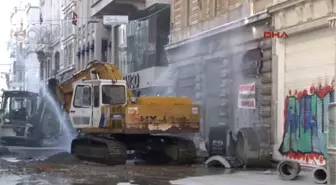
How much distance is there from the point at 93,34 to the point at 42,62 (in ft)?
81.2

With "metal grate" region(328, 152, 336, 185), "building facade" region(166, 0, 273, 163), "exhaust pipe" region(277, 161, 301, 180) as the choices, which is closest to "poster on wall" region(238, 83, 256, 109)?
"building facade" region(166, 0, 273, 163)

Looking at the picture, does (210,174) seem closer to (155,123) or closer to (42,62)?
(155,123)

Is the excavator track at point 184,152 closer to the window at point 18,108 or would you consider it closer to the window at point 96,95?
the window at point 96,95

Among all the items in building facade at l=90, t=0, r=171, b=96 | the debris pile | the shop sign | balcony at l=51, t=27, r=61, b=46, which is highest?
balcony at l=51, t=27, r=61, b=46

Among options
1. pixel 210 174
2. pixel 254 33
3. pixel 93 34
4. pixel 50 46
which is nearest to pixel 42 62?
pixel 50 46

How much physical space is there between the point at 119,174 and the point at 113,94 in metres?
4.13

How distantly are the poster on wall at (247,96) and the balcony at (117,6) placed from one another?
1401 centimetres

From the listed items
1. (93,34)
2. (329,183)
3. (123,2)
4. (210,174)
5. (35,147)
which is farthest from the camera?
(93,34)

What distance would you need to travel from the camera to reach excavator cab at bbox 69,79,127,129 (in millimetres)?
20969

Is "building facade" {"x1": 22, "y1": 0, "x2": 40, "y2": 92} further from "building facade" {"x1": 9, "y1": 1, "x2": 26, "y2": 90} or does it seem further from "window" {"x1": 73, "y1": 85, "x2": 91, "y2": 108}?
"window" {"x1": 73, "y1": 85, "x2": 91, "y2": 108}

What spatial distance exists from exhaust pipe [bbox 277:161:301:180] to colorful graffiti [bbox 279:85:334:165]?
173 cm

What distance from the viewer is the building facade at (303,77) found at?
18.6 meters

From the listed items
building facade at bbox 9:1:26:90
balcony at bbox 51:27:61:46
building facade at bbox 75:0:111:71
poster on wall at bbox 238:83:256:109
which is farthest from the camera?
building facade at bbox 9:1:26:90

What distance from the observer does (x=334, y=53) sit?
18250 mm
